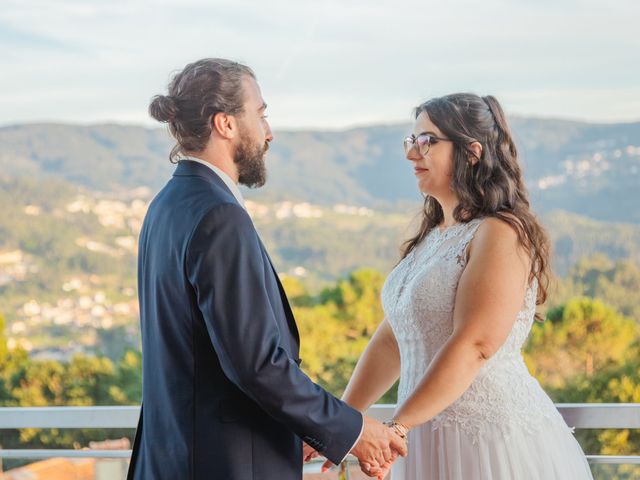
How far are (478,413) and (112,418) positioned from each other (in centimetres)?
116

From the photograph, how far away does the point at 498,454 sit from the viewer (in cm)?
197

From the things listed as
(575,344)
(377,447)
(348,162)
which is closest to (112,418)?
(377,447)

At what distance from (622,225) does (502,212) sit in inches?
759

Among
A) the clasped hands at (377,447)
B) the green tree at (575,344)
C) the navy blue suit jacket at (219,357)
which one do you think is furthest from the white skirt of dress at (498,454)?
the green tree at (575,344)

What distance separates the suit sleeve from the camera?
1.68m

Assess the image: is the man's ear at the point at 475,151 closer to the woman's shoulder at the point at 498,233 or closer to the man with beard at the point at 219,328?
the woman's shoulder at the point at 498,233

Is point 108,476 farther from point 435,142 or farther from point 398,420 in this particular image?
point 435,142

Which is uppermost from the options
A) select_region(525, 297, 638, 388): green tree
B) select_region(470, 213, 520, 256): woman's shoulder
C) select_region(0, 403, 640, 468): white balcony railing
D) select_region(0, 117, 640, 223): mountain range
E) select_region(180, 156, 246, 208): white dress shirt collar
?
select_region(0, 117, 640, 223): mountain range

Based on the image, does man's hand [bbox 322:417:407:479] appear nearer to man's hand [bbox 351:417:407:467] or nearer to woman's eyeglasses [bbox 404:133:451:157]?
man's hand [bbox 351:417:407:467]

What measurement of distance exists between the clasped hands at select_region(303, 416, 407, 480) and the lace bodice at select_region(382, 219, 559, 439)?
0.13 m

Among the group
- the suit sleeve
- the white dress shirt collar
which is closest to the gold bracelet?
the suit sleeve

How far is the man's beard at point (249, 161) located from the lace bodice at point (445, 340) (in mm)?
454

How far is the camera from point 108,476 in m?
2.69

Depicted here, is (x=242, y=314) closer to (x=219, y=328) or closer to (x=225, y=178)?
(x=219, y=328)
